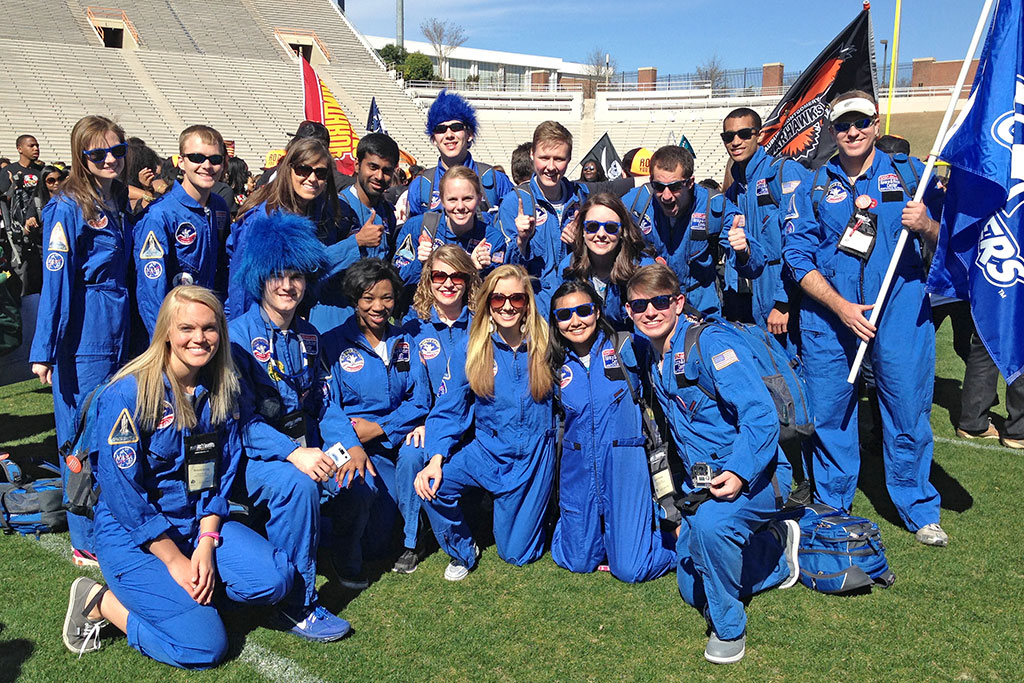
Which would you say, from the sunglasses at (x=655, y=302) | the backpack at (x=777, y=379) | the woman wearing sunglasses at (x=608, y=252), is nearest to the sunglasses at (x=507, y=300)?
the woman wearing sunglasses at (x=608, y=252)

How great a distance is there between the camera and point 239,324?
4160 millimetres

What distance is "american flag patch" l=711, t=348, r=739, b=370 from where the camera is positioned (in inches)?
147

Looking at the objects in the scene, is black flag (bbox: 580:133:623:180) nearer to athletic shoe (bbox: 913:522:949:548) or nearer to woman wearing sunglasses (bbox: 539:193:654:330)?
woman wearing sunglasses (bbox: 539:193:654:330)

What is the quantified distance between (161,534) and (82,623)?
555 mm

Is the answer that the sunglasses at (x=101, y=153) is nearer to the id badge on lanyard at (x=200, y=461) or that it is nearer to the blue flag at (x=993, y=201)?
the id badge on lanyard at (x=200, y=461)

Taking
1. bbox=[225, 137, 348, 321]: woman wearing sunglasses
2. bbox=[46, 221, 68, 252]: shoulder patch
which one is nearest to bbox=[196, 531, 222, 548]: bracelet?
bbox=[225, 137, 348, 321]: woman wearing sunglasses

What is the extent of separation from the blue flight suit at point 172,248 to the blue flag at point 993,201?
411cm

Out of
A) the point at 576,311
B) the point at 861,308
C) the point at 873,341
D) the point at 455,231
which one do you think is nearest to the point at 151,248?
the point at 455,231

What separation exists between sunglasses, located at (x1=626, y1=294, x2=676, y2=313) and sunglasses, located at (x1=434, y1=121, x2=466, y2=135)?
245 cm

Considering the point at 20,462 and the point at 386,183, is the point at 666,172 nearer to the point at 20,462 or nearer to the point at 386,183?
the point at 386,183

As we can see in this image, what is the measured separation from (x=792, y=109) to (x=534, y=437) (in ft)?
15.4

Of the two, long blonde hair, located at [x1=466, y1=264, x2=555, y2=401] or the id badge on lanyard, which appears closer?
the id badge on lanyard

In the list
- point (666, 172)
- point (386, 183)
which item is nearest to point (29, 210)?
point (386, 183)

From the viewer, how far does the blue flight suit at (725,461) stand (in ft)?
11.8
